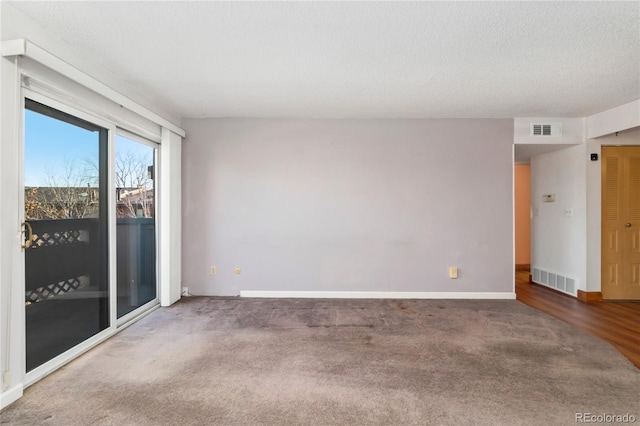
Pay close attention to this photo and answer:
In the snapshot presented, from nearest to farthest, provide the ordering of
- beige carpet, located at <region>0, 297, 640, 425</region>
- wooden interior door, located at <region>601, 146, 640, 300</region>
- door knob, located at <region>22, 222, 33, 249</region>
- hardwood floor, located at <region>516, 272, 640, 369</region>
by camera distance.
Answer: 1. beige carpet, located at <region>0, 297, 640, 425</region>
2. door knob, located at <region>22, 222, 33, 249</region>
3. hardwood floor, located at <region>516, 272, 640, 369</region>
4. wooden interior door, located at <region>601, 146, 640, 300</region>

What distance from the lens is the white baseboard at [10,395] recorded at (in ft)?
5.89

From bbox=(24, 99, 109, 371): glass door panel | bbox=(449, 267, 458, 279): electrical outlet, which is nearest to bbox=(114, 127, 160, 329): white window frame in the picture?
bbox=(24, 99, 109, 371): glass door panel

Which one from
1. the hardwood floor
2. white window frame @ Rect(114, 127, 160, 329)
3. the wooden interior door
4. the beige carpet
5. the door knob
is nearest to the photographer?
the beige carpet

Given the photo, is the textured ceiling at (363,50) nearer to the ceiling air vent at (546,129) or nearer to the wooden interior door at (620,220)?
the ceiling air vent at (546,129)

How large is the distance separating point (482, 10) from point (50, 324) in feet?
12.5

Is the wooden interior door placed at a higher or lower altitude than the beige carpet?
higher

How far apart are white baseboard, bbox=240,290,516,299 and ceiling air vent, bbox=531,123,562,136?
7.34 feet

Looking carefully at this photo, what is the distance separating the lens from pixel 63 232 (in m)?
2.38

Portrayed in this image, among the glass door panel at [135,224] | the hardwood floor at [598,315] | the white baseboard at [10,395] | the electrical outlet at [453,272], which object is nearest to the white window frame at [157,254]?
the glass door panel at [135,224]

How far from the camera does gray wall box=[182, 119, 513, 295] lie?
4.06m

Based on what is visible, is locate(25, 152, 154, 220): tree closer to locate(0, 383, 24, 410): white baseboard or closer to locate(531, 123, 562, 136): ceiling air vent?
locate(0, 383, 24, 410): white baseboard

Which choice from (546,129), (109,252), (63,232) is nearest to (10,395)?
(63,232)

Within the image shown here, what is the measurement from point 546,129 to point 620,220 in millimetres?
1601

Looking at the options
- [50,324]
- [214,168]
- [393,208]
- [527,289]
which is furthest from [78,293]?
[527,289]
